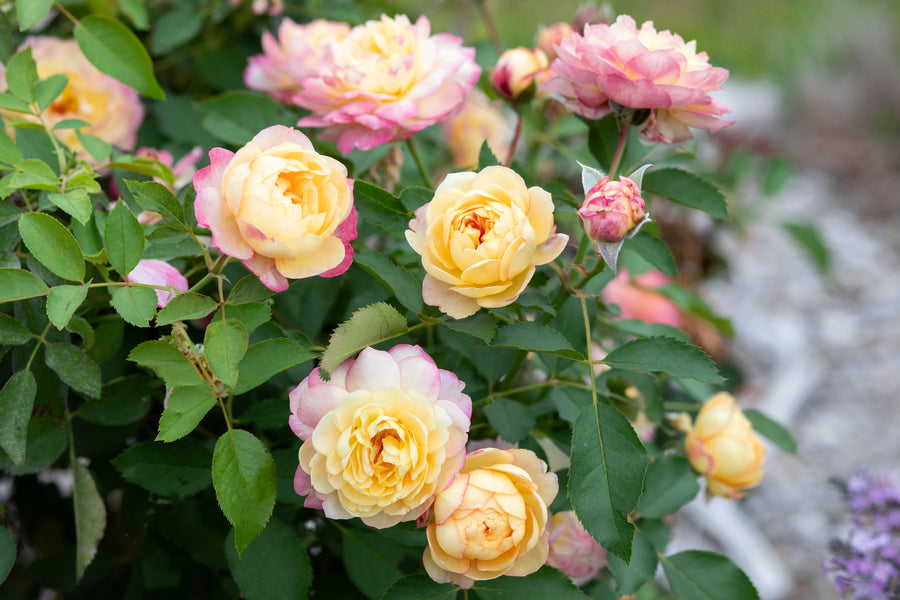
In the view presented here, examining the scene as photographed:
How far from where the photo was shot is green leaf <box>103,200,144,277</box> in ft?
1.62

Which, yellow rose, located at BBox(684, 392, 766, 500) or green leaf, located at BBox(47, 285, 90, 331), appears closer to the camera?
green leaf, located at BBox(47, 285, 90, 331)

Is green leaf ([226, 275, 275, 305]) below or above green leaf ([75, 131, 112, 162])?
below

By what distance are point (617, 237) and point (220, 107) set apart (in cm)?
45

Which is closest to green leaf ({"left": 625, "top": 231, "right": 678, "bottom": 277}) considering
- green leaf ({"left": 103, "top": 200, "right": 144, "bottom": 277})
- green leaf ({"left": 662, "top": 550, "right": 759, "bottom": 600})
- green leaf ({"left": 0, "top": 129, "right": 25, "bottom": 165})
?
green leaf ({"left": 662, "top": 550, "right": 759, "bottom": 600})

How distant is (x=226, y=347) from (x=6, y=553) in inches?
8.8

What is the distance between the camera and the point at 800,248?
2600 millimetres

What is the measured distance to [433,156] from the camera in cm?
111

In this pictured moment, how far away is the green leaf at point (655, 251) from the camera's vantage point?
577mm

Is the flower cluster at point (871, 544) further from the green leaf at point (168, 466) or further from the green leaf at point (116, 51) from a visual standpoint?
the green leaf at point (116, 51)

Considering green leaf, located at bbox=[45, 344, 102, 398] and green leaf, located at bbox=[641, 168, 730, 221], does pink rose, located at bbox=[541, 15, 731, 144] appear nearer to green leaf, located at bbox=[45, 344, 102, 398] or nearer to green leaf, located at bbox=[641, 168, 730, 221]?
green leaf, located at bbox=[641, 168, 730, 221]

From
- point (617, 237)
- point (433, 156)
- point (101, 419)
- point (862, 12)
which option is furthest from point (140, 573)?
point (862, 12)

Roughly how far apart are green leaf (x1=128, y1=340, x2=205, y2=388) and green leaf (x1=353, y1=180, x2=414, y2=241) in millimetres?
162

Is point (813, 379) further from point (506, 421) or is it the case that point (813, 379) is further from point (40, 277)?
point (40, 277)

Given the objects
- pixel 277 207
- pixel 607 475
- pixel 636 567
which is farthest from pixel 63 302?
pixel 636 567
